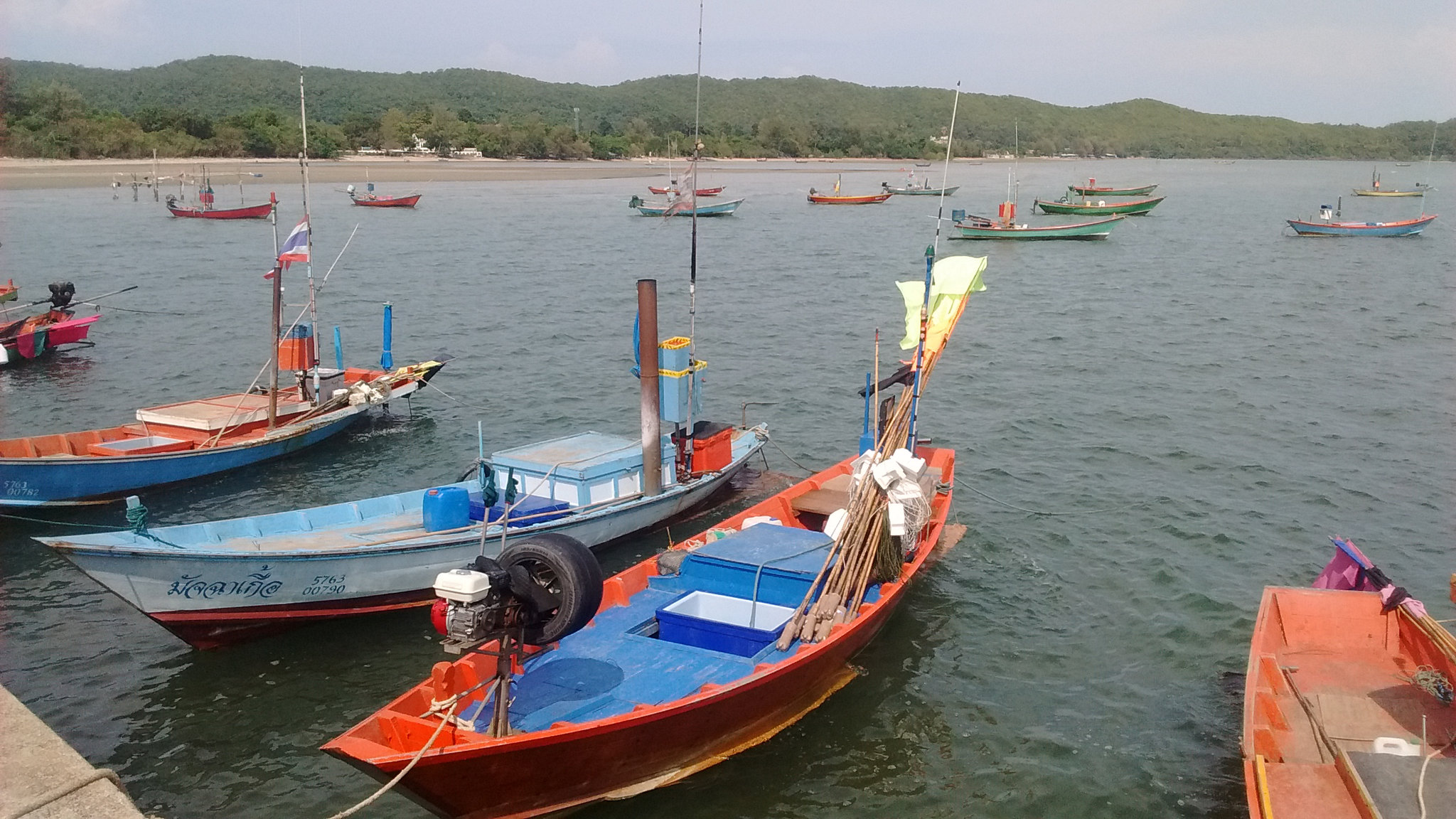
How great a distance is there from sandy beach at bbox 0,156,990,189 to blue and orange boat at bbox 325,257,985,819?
77506 mm

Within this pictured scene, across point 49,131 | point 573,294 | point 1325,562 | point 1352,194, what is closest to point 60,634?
point 1325,562

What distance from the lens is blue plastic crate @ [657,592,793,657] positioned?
10820 millimetres

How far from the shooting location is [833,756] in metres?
11.0

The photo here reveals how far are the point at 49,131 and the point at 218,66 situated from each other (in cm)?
11905

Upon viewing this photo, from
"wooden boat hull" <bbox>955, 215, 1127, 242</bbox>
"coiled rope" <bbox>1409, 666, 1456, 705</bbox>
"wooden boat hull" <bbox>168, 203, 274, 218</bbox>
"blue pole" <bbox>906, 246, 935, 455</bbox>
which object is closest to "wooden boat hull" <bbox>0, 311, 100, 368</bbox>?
"blue pole" <bbox>906, 246, 935, 455</bbox>

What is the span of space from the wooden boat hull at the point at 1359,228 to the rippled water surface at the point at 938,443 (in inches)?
165

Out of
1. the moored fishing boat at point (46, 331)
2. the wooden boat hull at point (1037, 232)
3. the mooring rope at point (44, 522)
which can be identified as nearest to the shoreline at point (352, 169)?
the wooden boat hull at point (1037, 232)

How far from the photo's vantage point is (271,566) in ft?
40.4

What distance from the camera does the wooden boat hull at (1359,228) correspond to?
5862cm

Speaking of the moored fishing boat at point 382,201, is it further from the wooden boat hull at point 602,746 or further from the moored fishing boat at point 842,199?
the wooden boat hull at point 602,746

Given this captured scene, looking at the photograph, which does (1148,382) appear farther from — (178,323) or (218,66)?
(218,66)

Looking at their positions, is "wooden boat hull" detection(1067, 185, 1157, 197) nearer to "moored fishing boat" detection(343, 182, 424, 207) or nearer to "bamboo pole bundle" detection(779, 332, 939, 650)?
"moored fishing boat" detection(343, 182, 424, 207)

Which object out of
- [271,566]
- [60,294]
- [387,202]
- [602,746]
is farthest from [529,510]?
[387,202]

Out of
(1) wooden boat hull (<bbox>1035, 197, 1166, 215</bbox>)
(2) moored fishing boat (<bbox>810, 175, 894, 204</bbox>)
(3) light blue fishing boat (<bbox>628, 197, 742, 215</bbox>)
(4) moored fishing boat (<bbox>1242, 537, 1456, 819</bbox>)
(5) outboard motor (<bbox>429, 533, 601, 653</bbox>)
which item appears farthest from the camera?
(2) moored fishing boat (<bbox>810, 175, 894, 204</bbox>)
